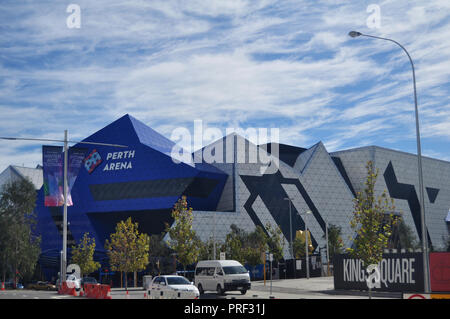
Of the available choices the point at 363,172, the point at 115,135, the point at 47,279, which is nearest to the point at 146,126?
the point at 115,135

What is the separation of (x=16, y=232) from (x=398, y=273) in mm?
50381

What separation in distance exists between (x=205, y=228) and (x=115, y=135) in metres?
24.2

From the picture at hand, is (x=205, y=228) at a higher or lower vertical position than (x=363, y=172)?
lower

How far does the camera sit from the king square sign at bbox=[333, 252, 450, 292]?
35.0 meters

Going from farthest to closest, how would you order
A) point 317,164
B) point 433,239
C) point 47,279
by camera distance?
point 433,239, point 317,164, point 47,279

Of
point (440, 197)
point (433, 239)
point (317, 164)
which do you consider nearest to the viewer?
point (317, 164)

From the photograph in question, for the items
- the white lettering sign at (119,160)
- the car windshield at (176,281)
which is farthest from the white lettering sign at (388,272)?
the white lettering sign at (119,160)

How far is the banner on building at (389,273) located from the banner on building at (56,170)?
2156 centimetres

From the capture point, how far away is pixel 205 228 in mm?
91375

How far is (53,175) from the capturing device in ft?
142

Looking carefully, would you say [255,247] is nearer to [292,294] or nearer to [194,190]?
[194,190]

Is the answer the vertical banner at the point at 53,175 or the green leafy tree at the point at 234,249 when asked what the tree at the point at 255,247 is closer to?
the green leafy tree at the point at 234,249

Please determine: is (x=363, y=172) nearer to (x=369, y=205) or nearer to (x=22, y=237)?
(x=22, y=237)

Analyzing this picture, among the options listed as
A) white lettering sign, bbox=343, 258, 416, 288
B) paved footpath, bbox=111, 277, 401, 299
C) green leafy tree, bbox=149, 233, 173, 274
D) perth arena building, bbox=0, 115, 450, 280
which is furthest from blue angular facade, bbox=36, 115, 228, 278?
white lettering sign, bbox=343, 258, 416, 288
